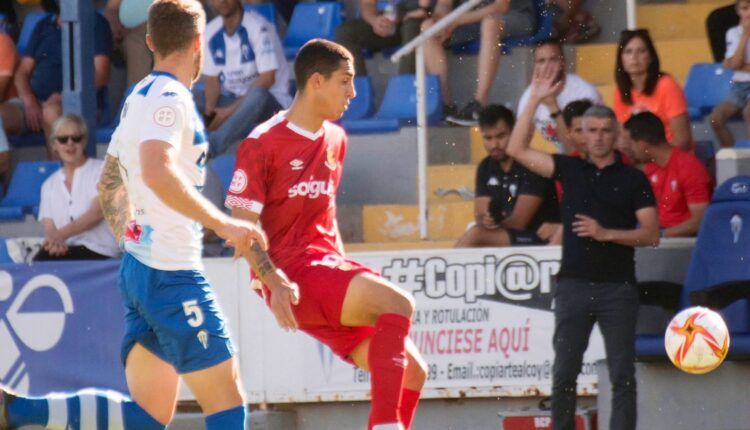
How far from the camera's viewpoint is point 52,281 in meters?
10.8

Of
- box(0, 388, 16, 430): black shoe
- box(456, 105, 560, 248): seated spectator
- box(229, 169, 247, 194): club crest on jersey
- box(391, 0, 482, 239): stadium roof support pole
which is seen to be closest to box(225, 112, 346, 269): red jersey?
box(229, 169, 247, 194): club crest on jersey

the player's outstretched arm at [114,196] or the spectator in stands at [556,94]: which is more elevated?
the spectator in stands at [556,94]

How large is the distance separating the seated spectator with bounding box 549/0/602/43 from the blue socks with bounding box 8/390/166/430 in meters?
6.89

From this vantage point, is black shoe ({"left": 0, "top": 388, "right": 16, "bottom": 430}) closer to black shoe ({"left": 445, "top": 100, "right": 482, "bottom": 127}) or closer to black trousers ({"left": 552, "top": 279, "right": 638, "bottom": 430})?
black trousers ({"left": 552, "top": 279, "right": 638, "bottom": 430})

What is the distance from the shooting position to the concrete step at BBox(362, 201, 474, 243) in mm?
11055

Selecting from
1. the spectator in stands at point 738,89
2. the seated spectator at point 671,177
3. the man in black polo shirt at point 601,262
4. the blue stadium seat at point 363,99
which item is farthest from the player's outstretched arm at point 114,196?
the blue stadium seat at point 363,99

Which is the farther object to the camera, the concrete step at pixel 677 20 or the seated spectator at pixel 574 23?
the concrete step at pixel 677 20

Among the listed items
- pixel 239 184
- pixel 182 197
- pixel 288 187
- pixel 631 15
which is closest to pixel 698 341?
pixel 288 187

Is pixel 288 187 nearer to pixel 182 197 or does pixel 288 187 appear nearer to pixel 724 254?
pixel 182 197

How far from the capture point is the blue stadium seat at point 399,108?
11836mm

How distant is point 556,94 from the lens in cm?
1066

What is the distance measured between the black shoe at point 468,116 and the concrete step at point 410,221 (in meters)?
0.71

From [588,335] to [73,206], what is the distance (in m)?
4.60

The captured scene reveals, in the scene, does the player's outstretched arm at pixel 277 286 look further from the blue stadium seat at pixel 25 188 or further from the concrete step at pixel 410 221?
the blue stadium seat at pixel 25 188
